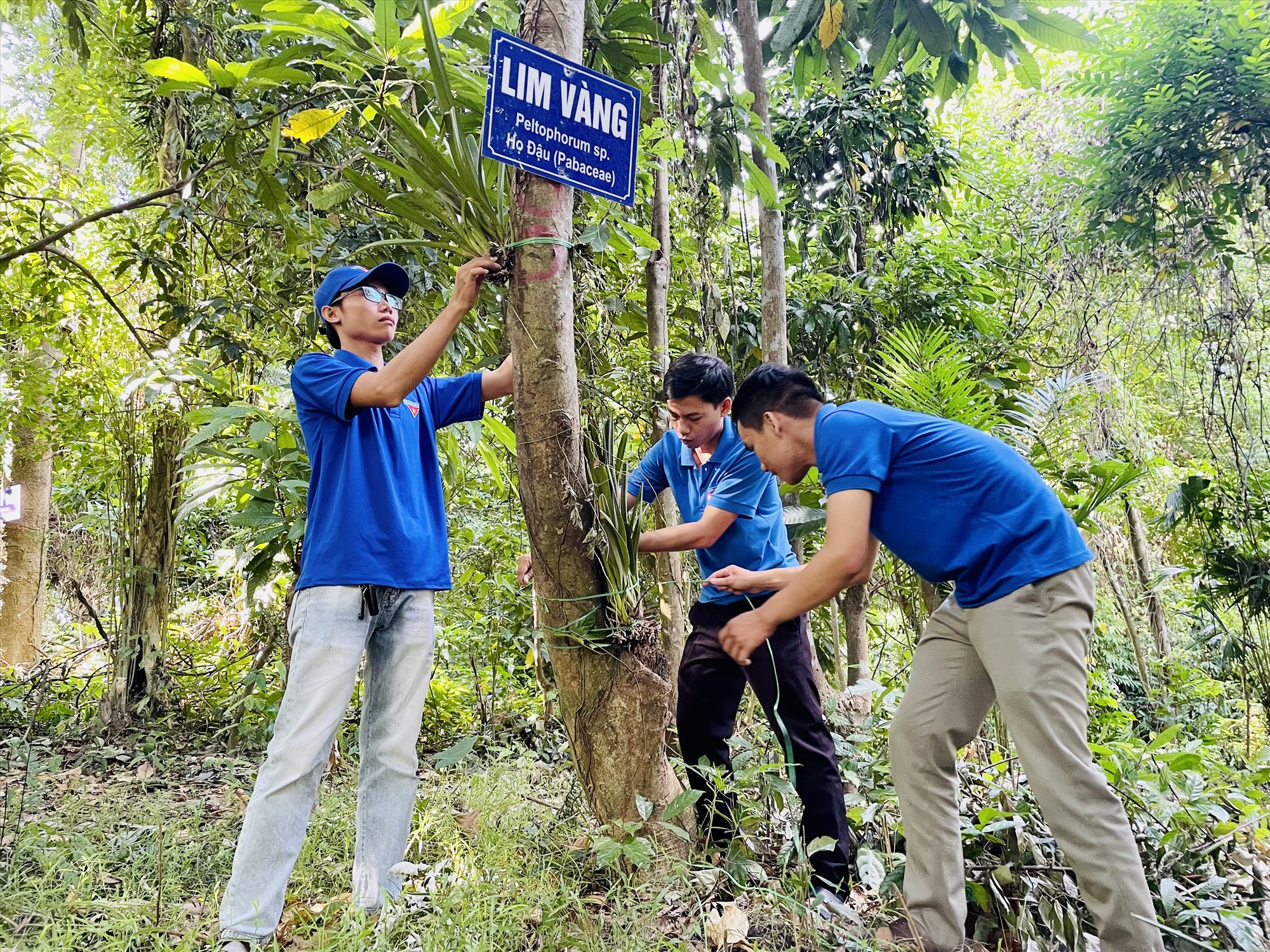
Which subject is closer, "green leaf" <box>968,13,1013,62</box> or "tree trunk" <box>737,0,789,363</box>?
"green leaf" <box>968,13,1013,62</box>

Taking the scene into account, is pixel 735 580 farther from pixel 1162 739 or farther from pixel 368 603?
pixel 1162 739

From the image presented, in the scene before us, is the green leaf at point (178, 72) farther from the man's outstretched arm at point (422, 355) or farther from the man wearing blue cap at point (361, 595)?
the man's outstretched arm at point (422, 355)

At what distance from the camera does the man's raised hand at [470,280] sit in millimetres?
2094

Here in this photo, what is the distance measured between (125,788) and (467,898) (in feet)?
7.72

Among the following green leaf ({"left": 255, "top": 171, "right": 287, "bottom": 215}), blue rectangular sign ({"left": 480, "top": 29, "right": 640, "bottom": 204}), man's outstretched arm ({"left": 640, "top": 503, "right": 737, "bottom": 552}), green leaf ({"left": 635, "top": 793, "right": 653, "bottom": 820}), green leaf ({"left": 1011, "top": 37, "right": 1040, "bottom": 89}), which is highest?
green leaf ({"left": 1011, "top": 37, "right": 1040, "bottom": 89})

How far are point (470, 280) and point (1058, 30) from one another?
2635mm

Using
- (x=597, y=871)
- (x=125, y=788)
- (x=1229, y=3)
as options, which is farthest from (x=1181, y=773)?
(x=1229, y=3)

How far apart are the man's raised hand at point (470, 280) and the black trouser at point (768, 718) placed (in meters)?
1.21

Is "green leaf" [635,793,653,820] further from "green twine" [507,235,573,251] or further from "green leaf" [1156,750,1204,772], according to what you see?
"green leaf" [1156,750,1204,772]

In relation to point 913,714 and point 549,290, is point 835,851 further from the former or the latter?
point 549,290

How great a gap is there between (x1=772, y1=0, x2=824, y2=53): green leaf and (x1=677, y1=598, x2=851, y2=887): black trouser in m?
2.47

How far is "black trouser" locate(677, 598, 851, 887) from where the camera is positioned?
2.38 meters

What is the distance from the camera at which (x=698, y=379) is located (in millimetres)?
2609

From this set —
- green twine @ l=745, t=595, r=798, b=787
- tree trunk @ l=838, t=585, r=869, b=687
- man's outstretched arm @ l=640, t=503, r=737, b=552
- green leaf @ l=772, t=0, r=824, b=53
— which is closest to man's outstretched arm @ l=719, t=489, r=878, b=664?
green twine @ l=745, t=595, r=798, b=787
